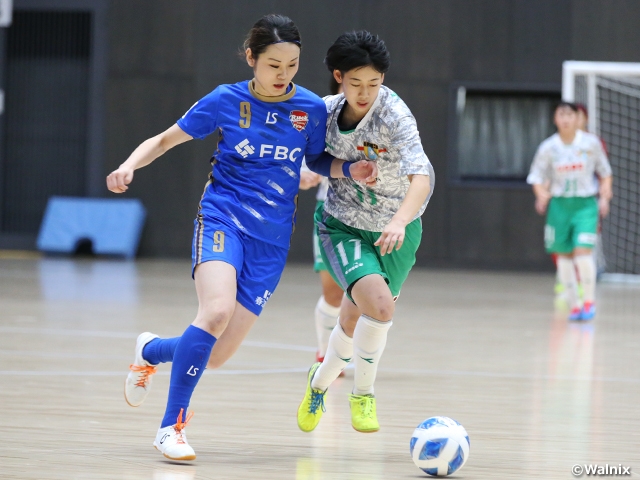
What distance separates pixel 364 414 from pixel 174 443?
32.3 inches

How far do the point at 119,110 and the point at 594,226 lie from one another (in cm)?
772

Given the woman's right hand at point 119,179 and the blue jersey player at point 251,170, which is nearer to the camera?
the woman's right hand at point 119,179

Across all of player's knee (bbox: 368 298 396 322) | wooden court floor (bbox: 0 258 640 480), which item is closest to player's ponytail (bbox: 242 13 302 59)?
player's knee (bbox: 368 298 396 322)

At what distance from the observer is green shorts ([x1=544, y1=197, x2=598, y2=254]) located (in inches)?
327

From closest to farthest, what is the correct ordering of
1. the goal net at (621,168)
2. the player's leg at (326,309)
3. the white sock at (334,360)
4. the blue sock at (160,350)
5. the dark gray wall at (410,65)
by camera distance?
the blue sock at (160,350) < the white sock at (334,360) < the player's leg at (326,309) < the goal net at (621,168) < the dark gray wall at (410,65)

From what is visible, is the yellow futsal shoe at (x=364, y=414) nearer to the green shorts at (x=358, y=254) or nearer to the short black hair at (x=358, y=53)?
the green shorts at (x=358, y=254)

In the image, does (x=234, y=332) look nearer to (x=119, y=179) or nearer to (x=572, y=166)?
(x=119, y=179)

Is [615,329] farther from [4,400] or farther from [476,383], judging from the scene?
[4,400]

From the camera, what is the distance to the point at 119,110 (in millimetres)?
13789

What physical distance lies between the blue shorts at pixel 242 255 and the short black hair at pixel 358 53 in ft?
2.30

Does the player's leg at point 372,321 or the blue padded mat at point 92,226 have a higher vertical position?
the player's leg at point 372,321

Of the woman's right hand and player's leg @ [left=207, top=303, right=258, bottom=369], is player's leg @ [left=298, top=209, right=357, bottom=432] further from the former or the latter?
the woman's right hand

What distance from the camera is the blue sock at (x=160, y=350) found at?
351 centimetres

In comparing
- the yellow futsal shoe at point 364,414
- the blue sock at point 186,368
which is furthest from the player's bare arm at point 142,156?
the yellow futsal shoe at point 364,414
